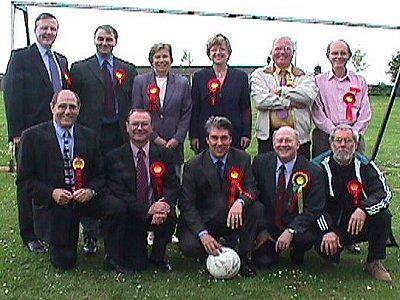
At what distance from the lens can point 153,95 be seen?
6.09 meters

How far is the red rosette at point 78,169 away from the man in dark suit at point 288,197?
1441 mm

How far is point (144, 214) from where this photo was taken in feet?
18.0

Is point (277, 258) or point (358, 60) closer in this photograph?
point (277, 258)

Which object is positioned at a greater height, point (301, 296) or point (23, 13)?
point (23, 13)

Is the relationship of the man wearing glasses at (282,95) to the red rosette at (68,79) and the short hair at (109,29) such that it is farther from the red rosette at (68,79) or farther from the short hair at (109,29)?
the red rosette at (68,79)

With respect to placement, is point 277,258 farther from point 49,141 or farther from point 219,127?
point 49,141

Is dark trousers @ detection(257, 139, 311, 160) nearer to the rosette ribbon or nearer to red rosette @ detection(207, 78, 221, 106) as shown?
red rosette @ detection(207, 78, 221, 106)

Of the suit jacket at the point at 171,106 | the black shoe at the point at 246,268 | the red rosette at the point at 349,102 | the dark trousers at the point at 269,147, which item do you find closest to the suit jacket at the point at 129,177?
the suit jacket at the point at 171,106

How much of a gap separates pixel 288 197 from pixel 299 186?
0.43 ft

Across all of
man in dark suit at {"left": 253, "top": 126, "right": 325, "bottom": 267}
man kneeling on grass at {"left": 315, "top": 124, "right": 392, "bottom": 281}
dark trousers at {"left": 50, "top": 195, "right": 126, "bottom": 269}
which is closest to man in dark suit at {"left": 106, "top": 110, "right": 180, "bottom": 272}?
dark trousers at {"left": 50, "top": 195, "right": 126, "bottom": 269}

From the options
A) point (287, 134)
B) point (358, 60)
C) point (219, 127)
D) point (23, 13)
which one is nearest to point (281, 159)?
point (287, 134)

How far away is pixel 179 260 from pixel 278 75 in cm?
188

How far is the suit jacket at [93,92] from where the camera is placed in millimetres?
6109

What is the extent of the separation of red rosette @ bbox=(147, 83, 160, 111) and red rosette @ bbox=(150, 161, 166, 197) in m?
0.71
